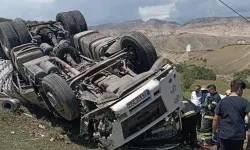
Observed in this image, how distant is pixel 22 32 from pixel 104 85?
10.4 ft

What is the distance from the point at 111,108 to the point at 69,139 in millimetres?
1586

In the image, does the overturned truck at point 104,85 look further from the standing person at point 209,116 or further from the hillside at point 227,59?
the hillside at point 227,59

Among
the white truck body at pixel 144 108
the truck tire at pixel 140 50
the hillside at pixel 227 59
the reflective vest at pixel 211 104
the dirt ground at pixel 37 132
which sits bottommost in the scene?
the hillside at pixel 227 59

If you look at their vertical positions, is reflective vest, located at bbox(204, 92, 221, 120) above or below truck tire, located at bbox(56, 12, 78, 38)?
below

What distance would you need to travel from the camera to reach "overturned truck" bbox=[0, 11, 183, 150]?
5688 mm

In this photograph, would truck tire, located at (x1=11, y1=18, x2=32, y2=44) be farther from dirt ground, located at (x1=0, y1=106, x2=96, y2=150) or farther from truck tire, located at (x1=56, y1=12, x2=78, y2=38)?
dirt ground, located at (x1=0, y1=106, x2=96, y2=150)

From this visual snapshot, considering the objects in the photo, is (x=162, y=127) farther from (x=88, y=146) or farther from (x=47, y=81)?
(x=47, y=81)

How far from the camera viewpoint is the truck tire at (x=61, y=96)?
612 centimetres

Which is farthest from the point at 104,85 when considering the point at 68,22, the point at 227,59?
the point at 227,59

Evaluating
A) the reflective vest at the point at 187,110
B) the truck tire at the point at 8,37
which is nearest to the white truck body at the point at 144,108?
the reflective vest at the point at 187,110

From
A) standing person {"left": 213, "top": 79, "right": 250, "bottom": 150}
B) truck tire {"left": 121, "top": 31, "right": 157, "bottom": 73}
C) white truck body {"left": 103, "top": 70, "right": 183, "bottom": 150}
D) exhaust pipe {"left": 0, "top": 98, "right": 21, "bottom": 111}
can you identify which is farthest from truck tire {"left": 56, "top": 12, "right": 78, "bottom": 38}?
standing person {"left": 213, "top": 79, "right": 250, "bottom": 150}

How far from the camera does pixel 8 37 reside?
8.55m

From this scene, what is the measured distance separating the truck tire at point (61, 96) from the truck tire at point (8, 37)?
7.88 feet

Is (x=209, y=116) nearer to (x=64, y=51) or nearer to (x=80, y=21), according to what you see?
(x=64, y=51)
